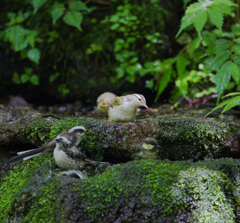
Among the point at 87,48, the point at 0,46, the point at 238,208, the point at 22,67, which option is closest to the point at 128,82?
the point at 87,48

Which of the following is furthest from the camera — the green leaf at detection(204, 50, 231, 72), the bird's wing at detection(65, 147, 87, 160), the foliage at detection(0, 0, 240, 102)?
the foliage at detection(0, 0, 240, 102)

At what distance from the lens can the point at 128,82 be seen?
7668mm

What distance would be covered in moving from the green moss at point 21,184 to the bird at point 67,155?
0.74ft

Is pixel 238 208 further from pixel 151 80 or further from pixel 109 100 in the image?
pixel 151 80

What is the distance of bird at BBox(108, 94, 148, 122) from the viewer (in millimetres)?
4090

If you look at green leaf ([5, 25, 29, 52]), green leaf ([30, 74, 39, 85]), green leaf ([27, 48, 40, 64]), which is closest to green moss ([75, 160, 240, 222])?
green leaf ([27, 48, 40, 64])

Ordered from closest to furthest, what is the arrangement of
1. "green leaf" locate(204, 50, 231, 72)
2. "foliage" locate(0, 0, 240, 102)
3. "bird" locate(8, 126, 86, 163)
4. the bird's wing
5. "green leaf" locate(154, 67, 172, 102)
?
the bird's wing
"bird" locate(8, 126, 86, 163)
"green leaf" locate(204, 50, 231, 72)
"green leaf" locate(154, 67, 172, 102)
"foliage" locate(0, 0, 240, 102)

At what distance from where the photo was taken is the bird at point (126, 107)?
4090 mm

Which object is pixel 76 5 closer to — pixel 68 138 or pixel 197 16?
pixel 197 16

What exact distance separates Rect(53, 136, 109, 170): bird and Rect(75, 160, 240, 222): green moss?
0.34 m

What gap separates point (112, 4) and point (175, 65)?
2.33m

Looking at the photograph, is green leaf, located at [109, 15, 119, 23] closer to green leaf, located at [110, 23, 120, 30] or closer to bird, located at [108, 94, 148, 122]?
green leaf, located at [110, 23, 120, 30]

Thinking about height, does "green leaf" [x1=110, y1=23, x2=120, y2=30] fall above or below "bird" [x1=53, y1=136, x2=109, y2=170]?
above

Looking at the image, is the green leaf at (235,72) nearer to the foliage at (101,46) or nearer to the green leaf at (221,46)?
the green leaf at (221,46)
